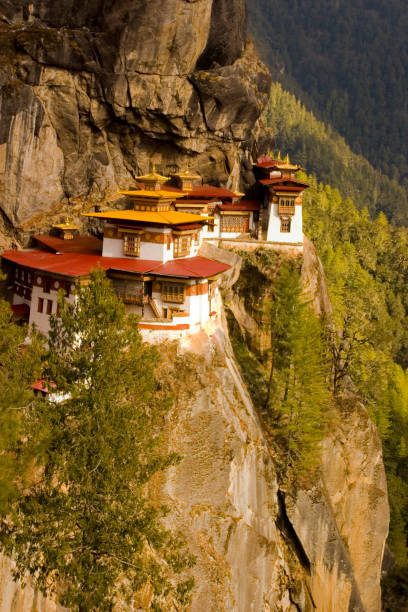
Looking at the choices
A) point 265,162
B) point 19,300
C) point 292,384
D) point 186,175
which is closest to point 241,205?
point 186,175

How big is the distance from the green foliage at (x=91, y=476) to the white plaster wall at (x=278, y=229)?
2587cm

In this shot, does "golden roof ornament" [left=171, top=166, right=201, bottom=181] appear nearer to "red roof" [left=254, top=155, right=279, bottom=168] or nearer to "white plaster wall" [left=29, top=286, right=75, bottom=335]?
"red roof" [left=254, top=155, right=279, bottom=168]

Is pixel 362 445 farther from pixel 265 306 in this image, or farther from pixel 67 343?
pixel 67 343

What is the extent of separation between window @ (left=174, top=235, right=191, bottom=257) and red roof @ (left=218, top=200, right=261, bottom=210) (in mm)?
11286

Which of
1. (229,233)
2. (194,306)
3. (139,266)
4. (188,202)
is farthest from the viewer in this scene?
(229,233)

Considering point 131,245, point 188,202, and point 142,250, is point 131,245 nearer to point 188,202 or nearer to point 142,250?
point 142,250

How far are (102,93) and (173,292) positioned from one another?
51.2 ft

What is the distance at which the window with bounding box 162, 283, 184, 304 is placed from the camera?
32.2 metres

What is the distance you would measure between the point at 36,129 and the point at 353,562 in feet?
106

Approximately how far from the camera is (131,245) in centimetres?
3450

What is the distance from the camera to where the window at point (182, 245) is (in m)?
35.2

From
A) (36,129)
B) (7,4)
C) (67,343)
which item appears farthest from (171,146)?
(67,343)

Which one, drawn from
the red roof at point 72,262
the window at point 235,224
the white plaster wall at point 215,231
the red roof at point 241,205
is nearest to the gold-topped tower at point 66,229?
the red roof at point 72,262

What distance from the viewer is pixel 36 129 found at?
37.9m
